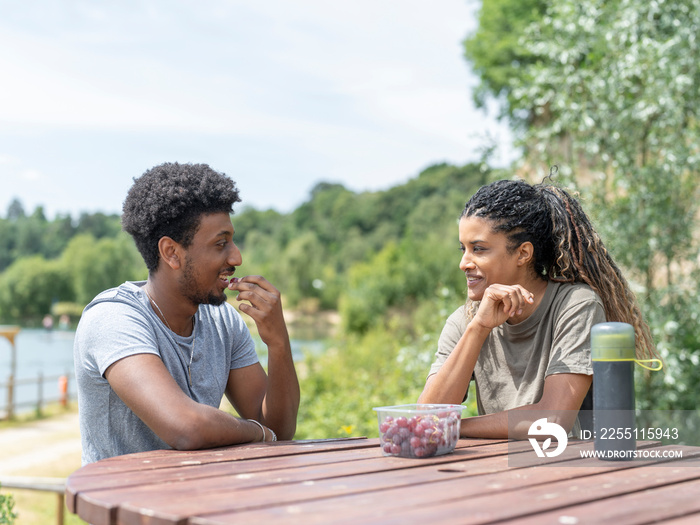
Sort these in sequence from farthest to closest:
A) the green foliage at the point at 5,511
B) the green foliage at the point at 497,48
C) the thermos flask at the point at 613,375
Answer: the green foliage at the point at 497,48 < the green foliage at the point at 5,511 < the thermos flask at the point at 613,375

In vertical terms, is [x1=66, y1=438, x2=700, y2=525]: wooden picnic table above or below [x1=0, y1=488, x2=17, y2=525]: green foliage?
above

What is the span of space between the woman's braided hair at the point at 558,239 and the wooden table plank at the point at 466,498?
0.95m

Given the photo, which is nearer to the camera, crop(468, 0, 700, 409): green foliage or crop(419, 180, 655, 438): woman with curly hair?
crop(419, 180, 655, 438): woman with curly hair

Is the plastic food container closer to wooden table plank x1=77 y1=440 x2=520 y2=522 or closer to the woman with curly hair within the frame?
wooden table plank x1=77 y1=440 x2=520 y2=522

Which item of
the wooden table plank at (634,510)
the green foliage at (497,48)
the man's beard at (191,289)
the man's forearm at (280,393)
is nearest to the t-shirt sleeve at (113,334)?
the man's beard at (191,289)

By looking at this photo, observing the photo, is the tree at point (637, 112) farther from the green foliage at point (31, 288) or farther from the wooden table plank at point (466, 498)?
the green foliage at point (31, 288)

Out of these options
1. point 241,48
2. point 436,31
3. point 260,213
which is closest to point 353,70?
point 241,48

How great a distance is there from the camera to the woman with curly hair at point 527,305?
2371mm

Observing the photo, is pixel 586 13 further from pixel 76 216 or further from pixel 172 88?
pixel 172 88

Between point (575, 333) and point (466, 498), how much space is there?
1.13m

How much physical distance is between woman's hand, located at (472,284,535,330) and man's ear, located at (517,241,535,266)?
32 cm

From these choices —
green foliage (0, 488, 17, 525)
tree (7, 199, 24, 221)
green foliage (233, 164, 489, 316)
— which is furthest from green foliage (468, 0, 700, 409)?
tree (7, 199, 24, 221)

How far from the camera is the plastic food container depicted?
193 cm

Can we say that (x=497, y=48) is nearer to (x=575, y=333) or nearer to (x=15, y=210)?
(x=575, y=333)
